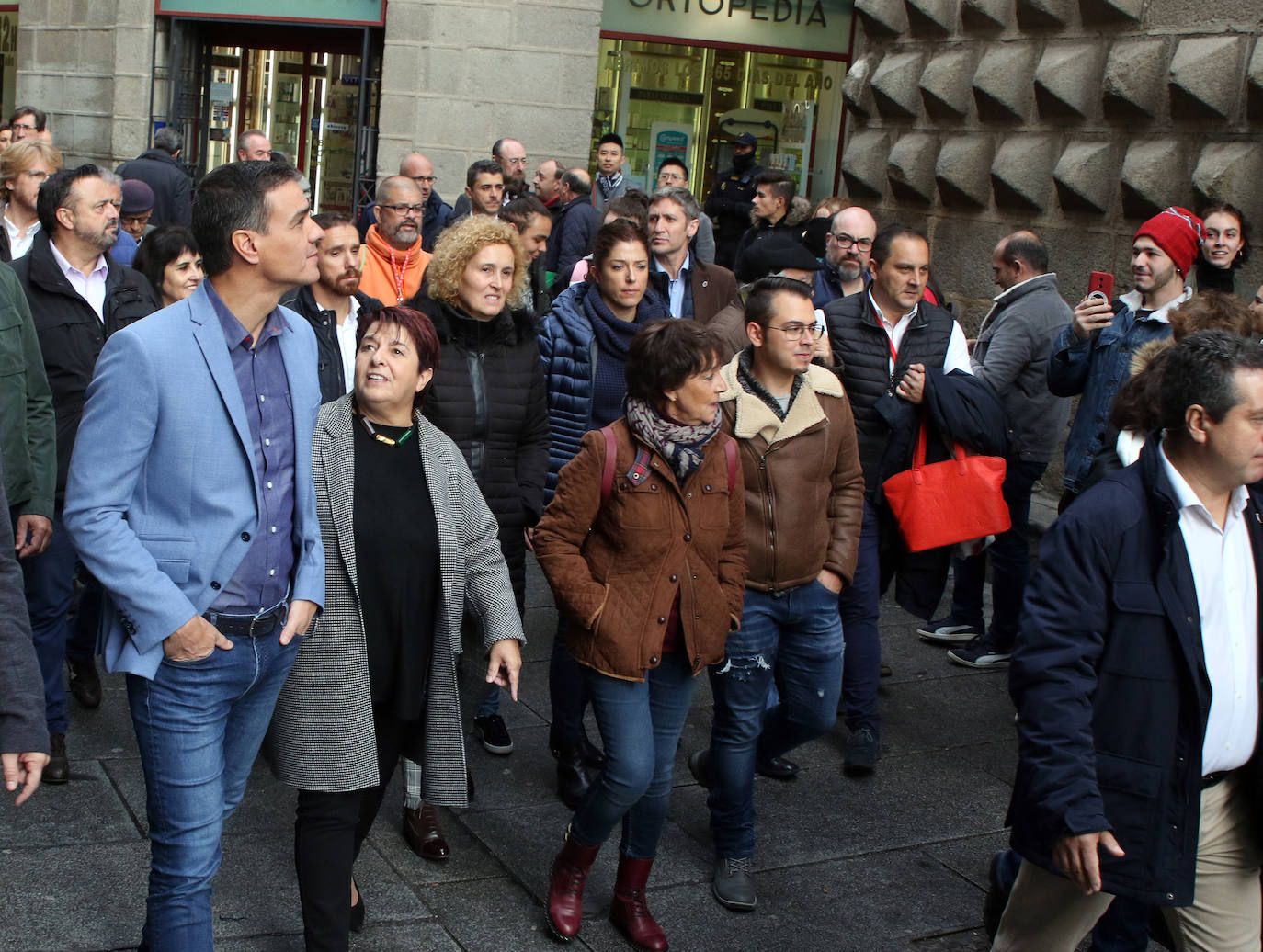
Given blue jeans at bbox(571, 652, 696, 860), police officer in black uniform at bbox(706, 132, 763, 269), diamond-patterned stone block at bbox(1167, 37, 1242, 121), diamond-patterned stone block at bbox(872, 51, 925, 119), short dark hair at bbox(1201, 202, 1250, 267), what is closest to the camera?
blue jeans at bbox(571, 652, 696, 860)

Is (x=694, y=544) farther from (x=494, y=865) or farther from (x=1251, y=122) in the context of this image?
(x=1251, y=122)

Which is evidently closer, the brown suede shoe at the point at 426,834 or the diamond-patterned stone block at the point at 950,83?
the brown suede shoe at the point at 426,834

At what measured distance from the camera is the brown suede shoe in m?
4.70

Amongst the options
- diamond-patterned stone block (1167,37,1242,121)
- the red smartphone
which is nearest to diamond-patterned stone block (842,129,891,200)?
diamond-patterned stone block (1167,37,1242,121)

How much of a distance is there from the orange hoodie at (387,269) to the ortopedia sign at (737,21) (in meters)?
7.53

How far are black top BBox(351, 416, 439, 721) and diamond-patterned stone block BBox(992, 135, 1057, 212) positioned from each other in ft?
21.8

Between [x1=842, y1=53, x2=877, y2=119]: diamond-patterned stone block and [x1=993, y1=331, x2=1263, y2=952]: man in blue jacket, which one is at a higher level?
[x1=842, y1=53, x2=877, y2=119]: diamond-patterned stone block

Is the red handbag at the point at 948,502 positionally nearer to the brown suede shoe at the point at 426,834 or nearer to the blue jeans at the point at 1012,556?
the blue jeans at the point at 1012,556

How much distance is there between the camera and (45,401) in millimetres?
4852

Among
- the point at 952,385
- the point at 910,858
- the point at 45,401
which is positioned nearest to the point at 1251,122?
the point at 952,385

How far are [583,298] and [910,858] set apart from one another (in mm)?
2440

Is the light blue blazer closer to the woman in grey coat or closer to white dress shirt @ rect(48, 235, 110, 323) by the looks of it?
the woman in grey coat

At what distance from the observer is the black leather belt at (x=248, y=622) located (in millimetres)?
3312

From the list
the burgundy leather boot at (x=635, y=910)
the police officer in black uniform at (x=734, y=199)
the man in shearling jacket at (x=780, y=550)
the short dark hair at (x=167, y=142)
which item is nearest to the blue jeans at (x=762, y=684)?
the man in shearling jacket at (x=780, y=550)
